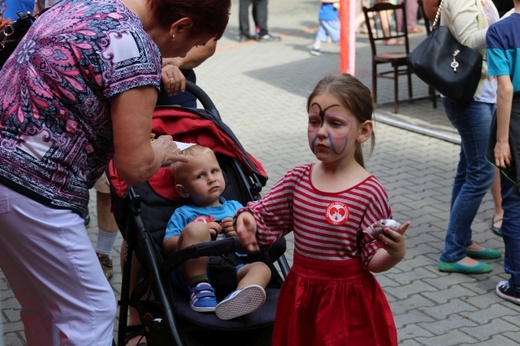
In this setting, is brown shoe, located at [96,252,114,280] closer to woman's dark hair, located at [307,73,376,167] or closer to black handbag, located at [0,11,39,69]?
black handbag, located at [0,11,39,69]

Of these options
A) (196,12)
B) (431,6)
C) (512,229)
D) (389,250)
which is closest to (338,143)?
(389,250)

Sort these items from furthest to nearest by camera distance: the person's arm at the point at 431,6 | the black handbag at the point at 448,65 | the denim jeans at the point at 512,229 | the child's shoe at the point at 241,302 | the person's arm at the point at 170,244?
the person's arm at the point at 431,6 < the black handbag at the point at 448,65 < the denim jeans at the point at 512,229 < the person's arm at the point at 170,244 < the child's shoe at the point at 241,302

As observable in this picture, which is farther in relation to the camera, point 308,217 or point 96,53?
point 308,217

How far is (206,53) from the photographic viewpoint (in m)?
4.70

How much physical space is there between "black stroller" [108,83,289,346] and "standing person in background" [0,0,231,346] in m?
0.56

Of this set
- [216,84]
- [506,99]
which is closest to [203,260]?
[506,99]

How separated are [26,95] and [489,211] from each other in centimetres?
467

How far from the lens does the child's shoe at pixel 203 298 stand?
3.60 m

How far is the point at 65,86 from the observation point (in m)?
2.83

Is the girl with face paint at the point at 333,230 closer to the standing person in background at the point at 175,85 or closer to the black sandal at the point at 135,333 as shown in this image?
the standing person in background at the point at 175,85

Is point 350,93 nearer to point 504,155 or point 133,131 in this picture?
point 133,131

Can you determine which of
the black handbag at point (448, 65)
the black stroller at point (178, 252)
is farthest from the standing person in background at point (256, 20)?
the black stroller at point (178, 252)

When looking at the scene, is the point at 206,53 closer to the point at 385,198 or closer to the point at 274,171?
the point at 385,198

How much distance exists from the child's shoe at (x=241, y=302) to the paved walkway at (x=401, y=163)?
1461 mm
